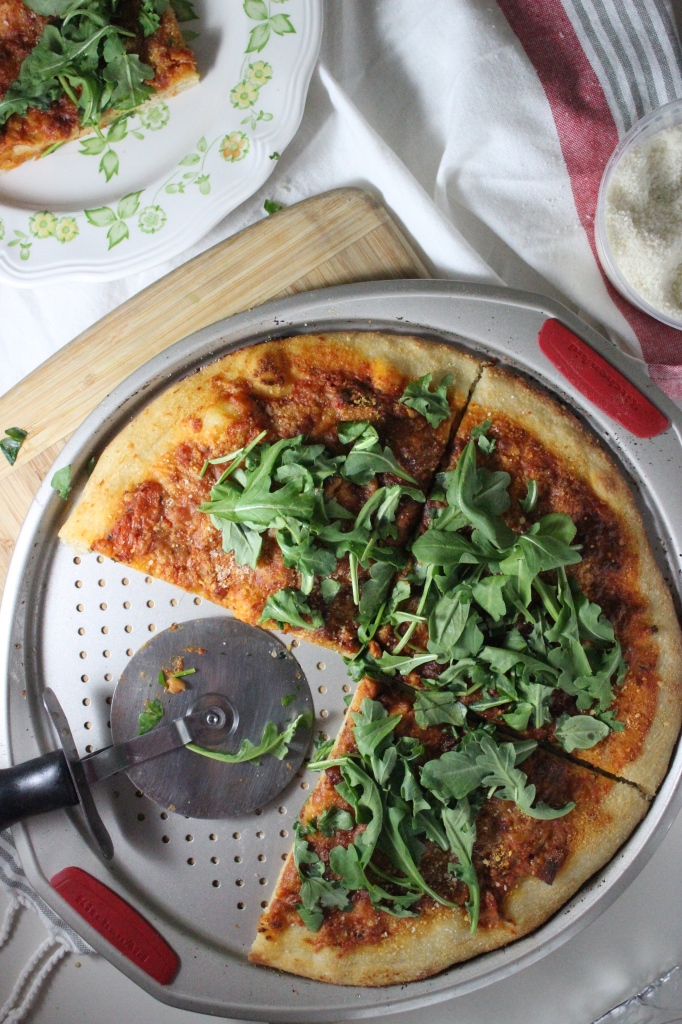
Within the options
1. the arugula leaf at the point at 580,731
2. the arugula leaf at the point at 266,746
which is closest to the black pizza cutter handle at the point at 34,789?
the arugula leaf at the point at 266,746

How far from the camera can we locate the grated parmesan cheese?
8.98 ft

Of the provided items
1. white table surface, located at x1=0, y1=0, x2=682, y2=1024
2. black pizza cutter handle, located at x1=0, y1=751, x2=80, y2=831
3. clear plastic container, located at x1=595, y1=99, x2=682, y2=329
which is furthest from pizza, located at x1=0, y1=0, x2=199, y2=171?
black pizza cutter handle, located at x1=0, y1=751, x2=80, y2=831

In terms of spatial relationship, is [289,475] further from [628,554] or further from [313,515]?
[628,554]

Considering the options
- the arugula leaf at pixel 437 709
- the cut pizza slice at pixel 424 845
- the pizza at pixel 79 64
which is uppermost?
the pizza at pixel 79 64

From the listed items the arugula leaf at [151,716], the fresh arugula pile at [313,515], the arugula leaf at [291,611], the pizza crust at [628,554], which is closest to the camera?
the fresh arugula pile at [313,515]

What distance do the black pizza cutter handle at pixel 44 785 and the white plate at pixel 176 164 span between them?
1.63 m

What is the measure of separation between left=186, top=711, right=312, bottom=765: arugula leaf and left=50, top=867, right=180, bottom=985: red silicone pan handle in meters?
0.62

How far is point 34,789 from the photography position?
2623 mm

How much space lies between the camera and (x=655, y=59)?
2807mm

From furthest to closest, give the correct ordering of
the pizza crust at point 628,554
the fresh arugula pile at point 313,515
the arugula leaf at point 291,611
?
the pizza crust at point 628,554, the arugula leaf at point 291,611, the fresh arugula pile at point 313,515

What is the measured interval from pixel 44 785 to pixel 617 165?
9.49 ft

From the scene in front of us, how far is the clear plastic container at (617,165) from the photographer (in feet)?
9.00

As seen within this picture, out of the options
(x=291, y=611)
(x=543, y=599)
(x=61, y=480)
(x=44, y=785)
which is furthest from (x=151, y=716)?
(x=543, y=599)

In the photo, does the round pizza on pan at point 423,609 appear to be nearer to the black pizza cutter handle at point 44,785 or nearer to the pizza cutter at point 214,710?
the pizza cutter at point 214,710
